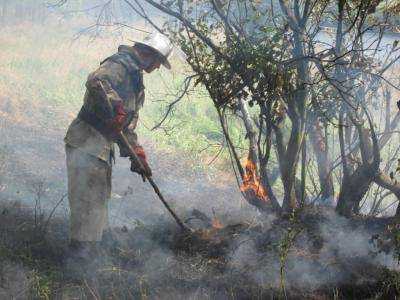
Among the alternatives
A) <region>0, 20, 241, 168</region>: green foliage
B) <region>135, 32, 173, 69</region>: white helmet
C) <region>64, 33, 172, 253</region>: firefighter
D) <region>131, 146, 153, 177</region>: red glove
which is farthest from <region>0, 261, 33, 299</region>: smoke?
<region>0, 20, 241, 168</region>: green foliage

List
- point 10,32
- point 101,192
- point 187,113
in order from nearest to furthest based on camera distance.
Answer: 1. point 101,192
2. point 187,113
3. point 10,32

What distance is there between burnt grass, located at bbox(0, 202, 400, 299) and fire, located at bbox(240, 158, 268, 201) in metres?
0.31

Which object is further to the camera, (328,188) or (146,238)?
(328,188)

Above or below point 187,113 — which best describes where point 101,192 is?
below

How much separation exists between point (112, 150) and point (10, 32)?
1239 cm

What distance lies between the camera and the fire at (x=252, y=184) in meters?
4.62

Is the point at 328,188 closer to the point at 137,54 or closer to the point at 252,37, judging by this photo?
the point at 252,37

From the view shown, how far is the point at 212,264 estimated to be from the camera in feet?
13.6

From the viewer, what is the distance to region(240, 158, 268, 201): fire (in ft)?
15.2

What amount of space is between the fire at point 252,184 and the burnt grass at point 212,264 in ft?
1.01

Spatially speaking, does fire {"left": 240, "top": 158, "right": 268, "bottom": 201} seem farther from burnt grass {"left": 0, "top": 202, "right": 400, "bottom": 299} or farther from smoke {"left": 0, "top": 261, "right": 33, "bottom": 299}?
smoke {"left": 0, "top": 261, "right": 33, "bottom": 299}

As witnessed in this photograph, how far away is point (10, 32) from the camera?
1511 centimetres

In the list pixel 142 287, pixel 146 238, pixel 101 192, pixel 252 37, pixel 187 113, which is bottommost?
pixel 142 287

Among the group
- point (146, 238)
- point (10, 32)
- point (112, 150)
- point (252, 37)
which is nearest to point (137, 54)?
point (112, 150)
